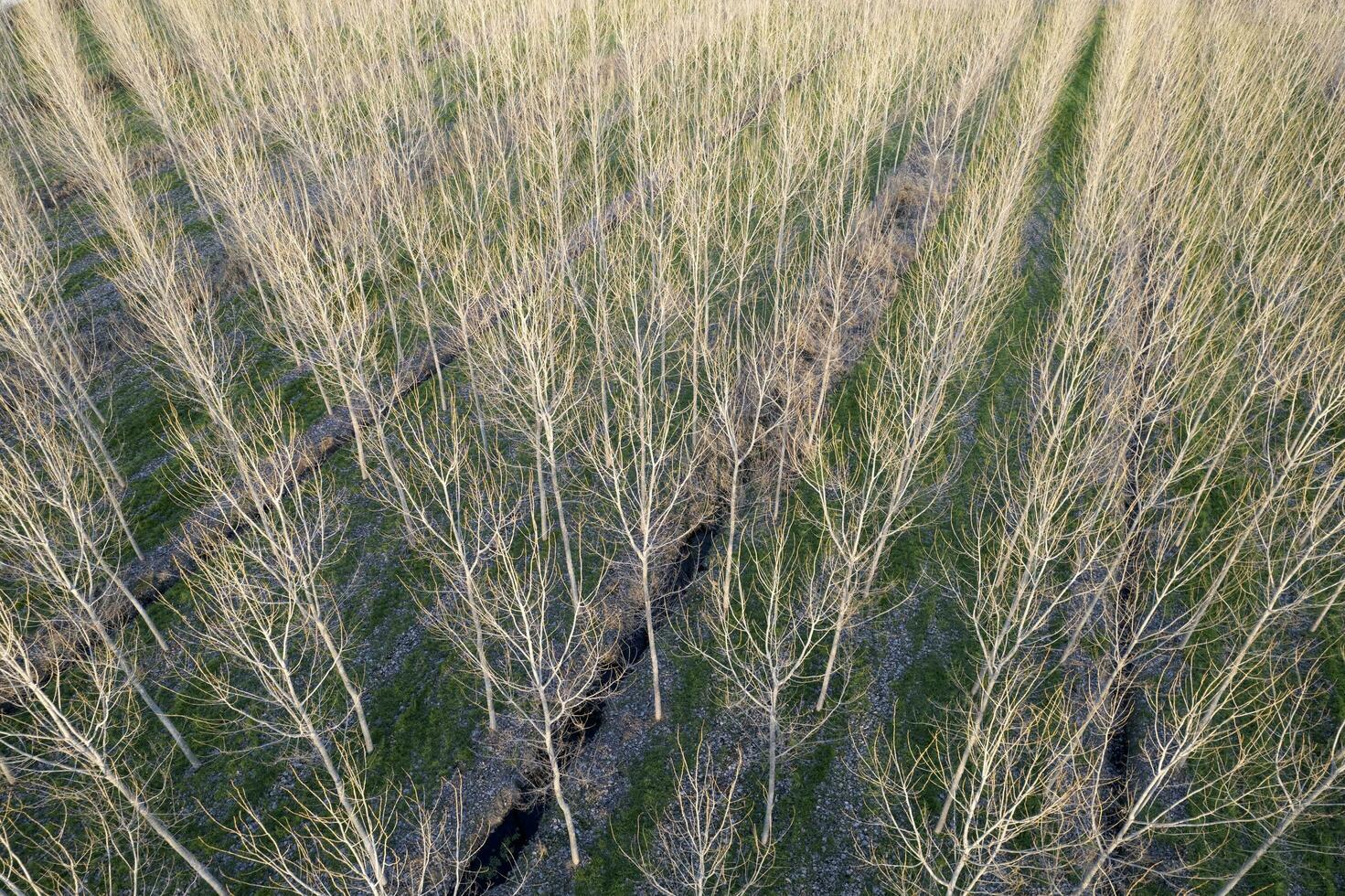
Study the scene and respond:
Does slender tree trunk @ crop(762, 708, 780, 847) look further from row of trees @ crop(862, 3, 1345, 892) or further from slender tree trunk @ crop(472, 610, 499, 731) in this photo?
slender tree trunk @ crop(472, 610, 499, 731)

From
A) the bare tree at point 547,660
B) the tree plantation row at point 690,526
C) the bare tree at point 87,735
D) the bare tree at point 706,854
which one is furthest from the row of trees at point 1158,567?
the bare tree at point 87,735

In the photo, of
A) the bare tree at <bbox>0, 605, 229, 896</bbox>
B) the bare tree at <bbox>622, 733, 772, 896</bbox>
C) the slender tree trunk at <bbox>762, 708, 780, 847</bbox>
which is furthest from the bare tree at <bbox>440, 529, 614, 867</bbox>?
the bare tree at <bbox>0, 605, 229, 896</bbox>

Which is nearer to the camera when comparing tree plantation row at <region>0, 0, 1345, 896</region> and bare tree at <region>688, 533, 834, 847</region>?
tree plantation row at <region>0, 0, 1345, 896</region>

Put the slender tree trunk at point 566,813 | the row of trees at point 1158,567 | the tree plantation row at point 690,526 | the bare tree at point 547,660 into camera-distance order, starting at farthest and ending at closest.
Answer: the bare tree at point 547,660, the tree plantation row at point 690,526, the slender tree trunk at point 566,813, the row of trees at point 1158,567

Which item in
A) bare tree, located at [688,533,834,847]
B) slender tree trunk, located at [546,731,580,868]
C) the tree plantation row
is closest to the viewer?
slender tree trunk, located at [546,731,580,868]

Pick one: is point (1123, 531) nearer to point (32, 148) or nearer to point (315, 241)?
point (315, 241)

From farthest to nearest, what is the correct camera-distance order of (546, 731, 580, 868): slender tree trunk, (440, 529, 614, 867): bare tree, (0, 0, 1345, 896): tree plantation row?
(440, 529, 614, 867): bare tree, (0, 0, 1345, 896): tree plantation row, (546, 731, 580, 868): slender tree trunk

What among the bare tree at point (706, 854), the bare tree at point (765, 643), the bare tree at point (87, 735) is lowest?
the bare tree at point (706, 854)

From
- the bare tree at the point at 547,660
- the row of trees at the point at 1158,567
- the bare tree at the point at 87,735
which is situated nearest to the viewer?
the bare tree at the point at 87,735

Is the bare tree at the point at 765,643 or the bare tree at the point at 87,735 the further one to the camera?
the bare tree at the point at 765,643

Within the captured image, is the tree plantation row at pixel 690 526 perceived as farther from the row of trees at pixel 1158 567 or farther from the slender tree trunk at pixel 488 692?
the slender tree trunk at pixel 488 692

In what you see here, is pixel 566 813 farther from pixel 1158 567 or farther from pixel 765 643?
pixel 1158 567

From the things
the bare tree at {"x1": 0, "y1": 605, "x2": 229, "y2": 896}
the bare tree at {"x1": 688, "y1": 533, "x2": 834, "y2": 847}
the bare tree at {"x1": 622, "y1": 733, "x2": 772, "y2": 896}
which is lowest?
the bare tree at {"x1": 622, "y1": 733, "x2": 772, "y2": 896}

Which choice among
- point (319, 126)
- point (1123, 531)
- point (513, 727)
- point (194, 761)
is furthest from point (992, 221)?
point (194, 761)
